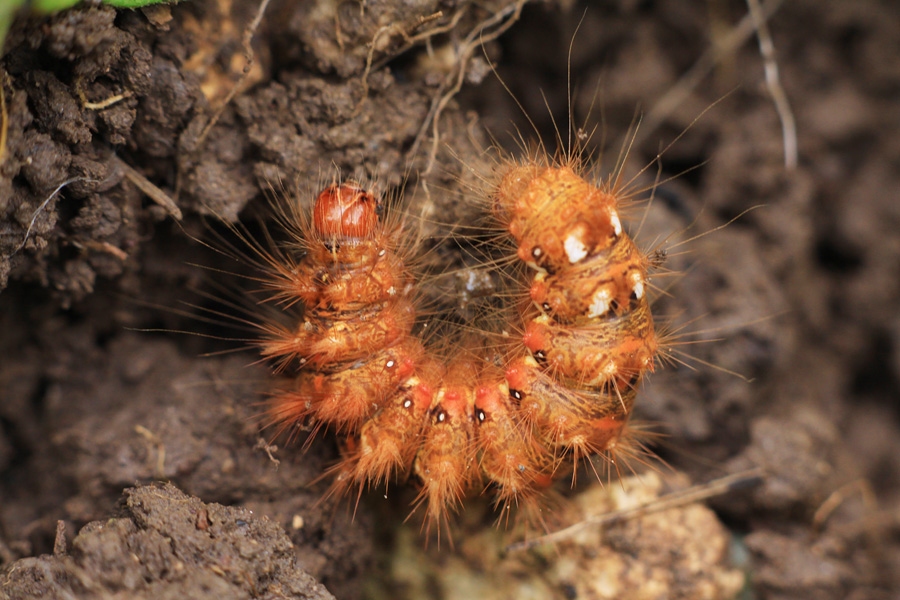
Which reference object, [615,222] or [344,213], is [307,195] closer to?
[344,213]

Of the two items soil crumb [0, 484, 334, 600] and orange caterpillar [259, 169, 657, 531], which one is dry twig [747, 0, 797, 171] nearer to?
orange caterpillar [259, 169, 657, 531]

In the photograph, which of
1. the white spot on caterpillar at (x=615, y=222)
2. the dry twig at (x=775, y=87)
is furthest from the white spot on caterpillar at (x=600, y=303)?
the dry twig at (x=775, y=87)

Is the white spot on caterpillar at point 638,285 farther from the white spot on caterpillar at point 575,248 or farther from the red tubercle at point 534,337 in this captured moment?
the red tubercle at point 534,337

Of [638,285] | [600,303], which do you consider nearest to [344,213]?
[600,303]

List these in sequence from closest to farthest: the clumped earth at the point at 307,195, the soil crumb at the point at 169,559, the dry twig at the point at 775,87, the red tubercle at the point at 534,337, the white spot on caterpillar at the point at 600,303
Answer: the soil crumb at the point at 169,559
the clumped earth at the point at 307,195
the white spot on caterpillar at the point at 600,303
the red tubercle at the point at 534,337
the dry twig at the point at 775,87

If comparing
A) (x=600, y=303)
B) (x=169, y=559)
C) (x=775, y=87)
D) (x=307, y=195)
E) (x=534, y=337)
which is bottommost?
(x=169, y=559)
